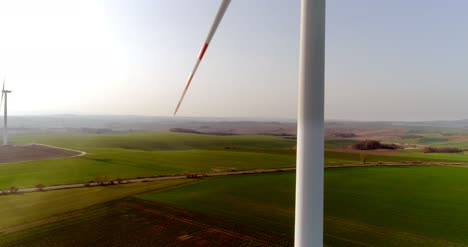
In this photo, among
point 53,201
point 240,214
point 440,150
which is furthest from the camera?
point 440,150

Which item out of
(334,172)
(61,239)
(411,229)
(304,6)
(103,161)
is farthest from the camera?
(103,161)

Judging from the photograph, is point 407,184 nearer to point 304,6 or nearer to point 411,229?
point 411,229

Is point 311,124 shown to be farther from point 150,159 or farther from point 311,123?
point 150,159

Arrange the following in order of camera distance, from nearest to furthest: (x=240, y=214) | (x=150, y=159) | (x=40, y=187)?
1. (x=240, y=214)
2. (x=40, y=187)
3. (x=150, y=159)

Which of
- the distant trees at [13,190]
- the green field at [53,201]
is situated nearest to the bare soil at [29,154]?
the distant trees at [13,190]

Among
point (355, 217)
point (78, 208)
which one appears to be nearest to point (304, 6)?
point (355, 217)

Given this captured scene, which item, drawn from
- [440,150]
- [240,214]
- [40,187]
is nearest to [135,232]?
[240,214]
